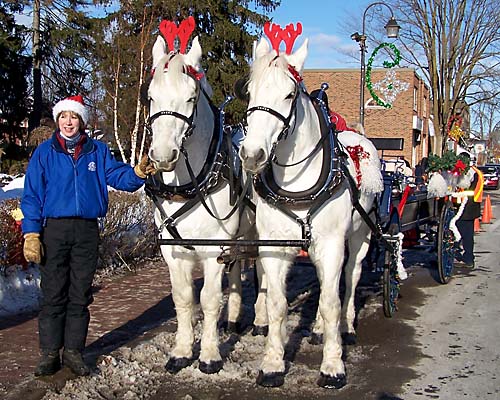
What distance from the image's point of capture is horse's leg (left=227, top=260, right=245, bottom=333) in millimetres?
5852

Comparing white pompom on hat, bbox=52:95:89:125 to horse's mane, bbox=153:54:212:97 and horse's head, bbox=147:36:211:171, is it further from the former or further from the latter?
horse's mane, bbox=153:54:212:97

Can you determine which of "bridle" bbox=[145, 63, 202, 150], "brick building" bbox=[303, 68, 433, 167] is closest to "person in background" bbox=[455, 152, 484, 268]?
"bridle" bbox=[145, 63, 202, 150]

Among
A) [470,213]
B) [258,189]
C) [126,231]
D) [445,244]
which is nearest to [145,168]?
[258,189]

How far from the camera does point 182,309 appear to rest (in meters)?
4.77

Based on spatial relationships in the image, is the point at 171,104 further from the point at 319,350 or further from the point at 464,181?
the point at 464,181

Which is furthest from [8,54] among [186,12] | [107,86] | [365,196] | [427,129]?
[427,129]

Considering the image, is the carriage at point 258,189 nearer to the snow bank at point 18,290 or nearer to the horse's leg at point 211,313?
the horse's leg at point 211,313

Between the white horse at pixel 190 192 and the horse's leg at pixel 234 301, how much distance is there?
1041 mm

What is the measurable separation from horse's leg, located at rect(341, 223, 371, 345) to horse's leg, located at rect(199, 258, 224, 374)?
1506 mm

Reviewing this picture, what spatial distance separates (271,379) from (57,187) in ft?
→ 6.85

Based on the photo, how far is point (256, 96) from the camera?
152 inches

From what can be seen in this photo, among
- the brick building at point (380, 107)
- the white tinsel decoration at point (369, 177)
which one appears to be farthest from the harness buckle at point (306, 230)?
the brick building at point (380, 107)

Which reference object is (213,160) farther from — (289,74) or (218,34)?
(218,34)

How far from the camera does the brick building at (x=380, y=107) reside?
109ft
